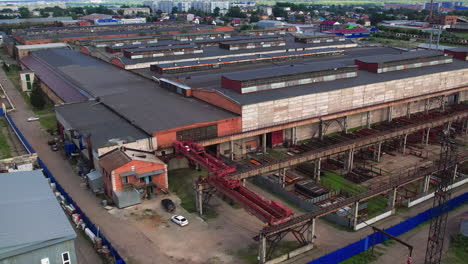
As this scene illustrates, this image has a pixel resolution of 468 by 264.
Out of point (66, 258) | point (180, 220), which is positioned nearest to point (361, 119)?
point (180, 220)

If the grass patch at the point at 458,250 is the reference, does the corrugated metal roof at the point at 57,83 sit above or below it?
above

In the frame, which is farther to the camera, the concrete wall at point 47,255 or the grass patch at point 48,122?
the grass patch at point 48,122

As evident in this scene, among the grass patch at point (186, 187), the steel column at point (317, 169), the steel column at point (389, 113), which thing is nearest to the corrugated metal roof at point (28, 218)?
the grass patch at point (186, 187)

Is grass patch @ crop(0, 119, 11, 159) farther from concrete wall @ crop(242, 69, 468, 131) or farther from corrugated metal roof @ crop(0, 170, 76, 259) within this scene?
concrete wall @ crop(242, 69, 468, 131)

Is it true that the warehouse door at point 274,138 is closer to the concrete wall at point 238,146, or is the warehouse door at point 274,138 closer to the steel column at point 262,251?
the concrete wall at point 238,146

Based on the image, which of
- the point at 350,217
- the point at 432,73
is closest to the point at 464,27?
the point at 432,73

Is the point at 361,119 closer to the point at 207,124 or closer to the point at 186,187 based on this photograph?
the point at 207,124

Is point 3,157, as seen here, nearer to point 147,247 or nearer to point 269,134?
point 147,247
